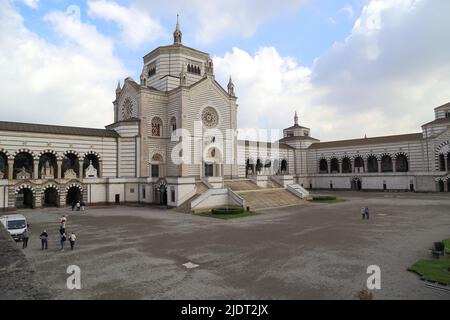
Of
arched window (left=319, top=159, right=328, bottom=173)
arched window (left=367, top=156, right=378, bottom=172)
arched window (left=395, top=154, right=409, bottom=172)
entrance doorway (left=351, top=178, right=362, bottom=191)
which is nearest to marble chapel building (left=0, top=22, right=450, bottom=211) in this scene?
entrance doorway (left=351, top=178, right=362, bottom=191)

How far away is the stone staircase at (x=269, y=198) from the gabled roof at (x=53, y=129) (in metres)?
20.5

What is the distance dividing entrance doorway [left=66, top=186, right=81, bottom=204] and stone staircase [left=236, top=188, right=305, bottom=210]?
21.6 meters

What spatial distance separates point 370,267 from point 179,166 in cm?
3180

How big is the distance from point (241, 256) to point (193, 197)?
69.5 feet

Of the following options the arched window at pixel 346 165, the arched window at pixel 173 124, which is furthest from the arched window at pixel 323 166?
the arched window at pixel 173 124

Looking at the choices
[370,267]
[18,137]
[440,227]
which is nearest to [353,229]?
[440,227]

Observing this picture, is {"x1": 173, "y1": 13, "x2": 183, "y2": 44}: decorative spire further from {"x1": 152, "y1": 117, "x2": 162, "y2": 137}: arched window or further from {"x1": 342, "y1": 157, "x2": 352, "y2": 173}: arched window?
{"x1": 342, "y1": 157, "x2": 352, "y2": 173}: arched window

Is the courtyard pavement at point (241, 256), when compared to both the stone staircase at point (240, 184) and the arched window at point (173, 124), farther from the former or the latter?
the arched window at point (173, 124)

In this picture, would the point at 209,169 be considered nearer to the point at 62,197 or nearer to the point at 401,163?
the point at 62,197

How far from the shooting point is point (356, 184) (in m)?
62.3

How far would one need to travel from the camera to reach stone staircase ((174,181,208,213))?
3342 cm

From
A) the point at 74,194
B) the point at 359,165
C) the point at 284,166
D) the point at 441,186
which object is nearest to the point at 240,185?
the point at 74,194

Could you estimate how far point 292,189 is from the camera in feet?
142

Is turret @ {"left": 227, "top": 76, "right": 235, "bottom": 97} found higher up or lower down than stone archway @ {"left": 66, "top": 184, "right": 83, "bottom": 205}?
higher up
